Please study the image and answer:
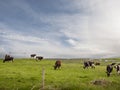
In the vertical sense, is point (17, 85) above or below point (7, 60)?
below

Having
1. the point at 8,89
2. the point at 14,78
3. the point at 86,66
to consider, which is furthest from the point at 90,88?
the point at 86,66

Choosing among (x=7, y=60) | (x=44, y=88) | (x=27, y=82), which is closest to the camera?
(x=44, y=88)

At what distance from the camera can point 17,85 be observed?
111 ft

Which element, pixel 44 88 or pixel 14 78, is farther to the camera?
pixel 14 78

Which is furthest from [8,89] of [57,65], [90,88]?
[57,65]

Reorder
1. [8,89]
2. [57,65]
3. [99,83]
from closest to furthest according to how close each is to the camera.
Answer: [8,89], [99,83], [57,65]

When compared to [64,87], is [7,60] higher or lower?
higher

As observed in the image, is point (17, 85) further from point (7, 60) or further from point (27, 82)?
point (7, 60)

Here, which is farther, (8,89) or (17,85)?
(17,85)

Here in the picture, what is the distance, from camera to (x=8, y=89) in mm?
31328

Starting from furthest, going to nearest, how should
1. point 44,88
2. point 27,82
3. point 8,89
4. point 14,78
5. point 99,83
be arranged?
point 14,78, point 27,82, point 99,83, point 8,89, point 44,88

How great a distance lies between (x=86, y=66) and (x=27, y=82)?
2542 centimetres

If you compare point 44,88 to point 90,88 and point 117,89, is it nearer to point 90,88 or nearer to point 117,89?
point 90,88

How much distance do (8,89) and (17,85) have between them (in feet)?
8.25
